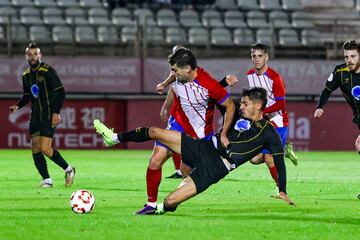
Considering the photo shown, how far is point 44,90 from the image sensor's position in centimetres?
1541

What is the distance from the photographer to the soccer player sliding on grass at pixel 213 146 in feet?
34.7

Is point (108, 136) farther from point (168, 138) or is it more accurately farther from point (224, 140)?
→ point (224, 140)

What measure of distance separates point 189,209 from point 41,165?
170 inches

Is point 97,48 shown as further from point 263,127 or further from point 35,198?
point 263,127

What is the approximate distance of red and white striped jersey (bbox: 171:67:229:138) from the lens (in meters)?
11.2

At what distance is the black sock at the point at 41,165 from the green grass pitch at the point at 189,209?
0.87 ft

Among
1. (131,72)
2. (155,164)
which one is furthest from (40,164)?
(131,72)

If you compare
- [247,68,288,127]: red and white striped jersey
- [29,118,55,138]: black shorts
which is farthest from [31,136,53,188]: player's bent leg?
[247,68,288,127]: red and white striped jersey

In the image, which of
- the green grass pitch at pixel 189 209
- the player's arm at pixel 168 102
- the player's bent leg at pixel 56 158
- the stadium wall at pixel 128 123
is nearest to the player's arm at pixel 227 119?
the green grass pitch at pixel 189 209

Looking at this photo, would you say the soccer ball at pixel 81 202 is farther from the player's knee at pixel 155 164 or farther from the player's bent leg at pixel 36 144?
the player's bent leg at pixel 36 144

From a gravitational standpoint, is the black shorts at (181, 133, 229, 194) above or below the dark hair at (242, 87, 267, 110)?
below

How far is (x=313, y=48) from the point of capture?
2936 centimetres

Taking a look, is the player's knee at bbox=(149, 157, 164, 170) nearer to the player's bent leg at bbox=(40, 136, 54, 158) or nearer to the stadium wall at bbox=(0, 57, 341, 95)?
the player's bent leg at bbox=(40, 136, 54, 158)

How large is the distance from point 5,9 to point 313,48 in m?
8.96
